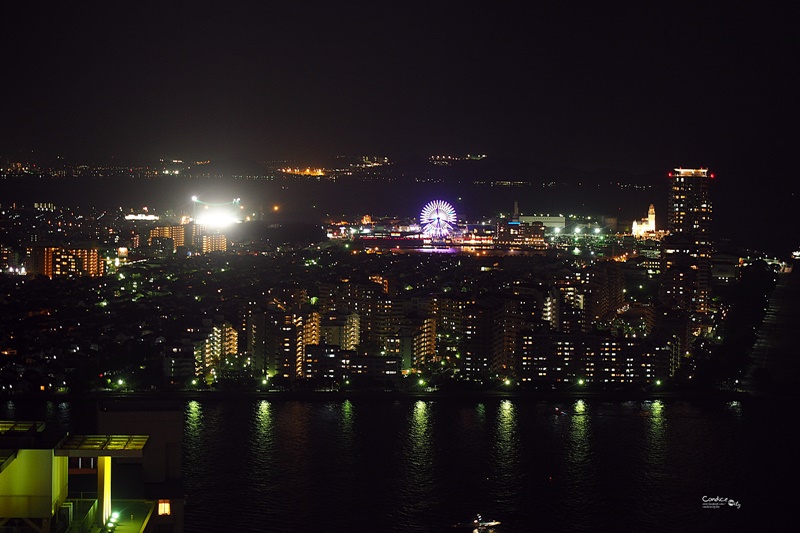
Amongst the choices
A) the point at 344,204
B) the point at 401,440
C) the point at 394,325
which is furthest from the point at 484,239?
the point at 401,440

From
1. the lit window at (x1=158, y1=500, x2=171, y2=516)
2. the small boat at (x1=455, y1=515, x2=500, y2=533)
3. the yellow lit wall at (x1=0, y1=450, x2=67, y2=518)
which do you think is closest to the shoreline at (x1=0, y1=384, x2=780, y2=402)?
the small boat at (x1=455, y1=515, x2=500, y2=533)

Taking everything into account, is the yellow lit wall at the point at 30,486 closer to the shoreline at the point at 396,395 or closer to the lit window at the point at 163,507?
the lit window at the point at 163,507

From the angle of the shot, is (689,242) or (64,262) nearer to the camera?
(64,262)

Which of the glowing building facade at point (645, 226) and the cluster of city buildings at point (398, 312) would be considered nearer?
the cluster of city buildings at point (398, 312)

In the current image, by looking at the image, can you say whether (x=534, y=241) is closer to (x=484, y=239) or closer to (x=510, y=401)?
(x=484, y=239)

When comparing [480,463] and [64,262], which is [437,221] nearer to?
[64,262]

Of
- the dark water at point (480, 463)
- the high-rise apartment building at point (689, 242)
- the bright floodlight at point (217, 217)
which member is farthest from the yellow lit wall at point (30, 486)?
the bright floodlight at point (217, 217)

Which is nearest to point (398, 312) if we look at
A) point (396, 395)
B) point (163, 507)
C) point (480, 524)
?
point (396, 395)
